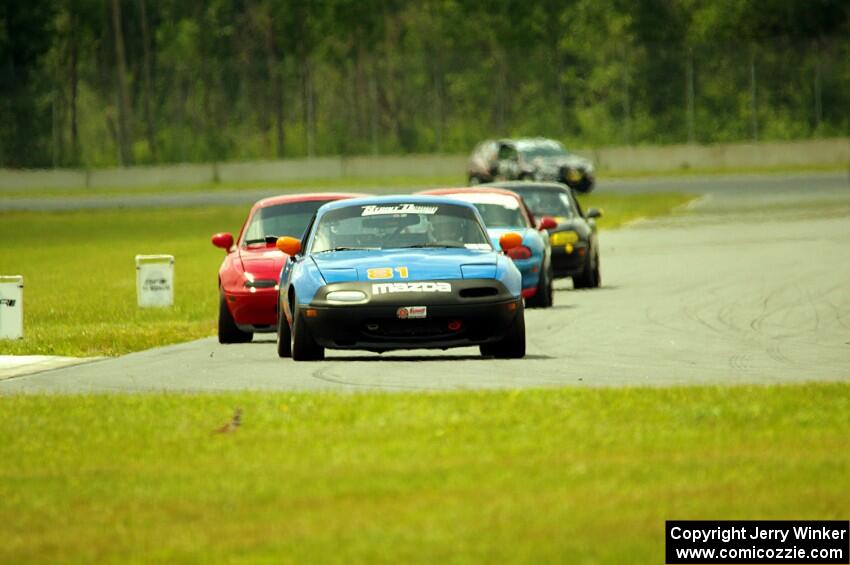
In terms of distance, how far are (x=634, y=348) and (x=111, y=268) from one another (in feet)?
64.6

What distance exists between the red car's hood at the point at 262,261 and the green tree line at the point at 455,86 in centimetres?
5287

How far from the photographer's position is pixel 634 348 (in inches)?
664

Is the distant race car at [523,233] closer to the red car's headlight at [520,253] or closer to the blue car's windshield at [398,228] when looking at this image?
the red car's headlight at [520,253]

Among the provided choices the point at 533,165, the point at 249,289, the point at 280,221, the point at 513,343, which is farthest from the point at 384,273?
the point at 533,165

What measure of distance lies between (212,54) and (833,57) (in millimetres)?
37874

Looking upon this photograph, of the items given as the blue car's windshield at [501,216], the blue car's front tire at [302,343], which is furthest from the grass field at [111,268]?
the blue car's windshield at [501,216]

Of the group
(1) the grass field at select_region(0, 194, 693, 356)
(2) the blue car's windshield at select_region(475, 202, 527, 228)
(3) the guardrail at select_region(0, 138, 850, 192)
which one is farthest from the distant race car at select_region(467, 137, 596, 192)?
(2) the blue car's windshield at select_region(475, 202, 527, 228)

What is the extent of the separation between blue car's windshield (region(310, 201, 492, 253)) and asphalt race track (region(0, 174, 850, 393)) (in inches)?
36.1

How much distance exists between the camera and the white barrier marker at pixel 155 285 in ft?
80.4

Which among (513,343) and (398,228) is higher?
(398,228)

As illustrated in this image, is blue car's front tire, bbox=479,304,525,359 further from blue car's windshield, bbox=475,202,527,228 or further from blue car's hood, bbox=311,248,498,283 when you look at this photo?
blue car's windshield, bbox=475,202,527,228

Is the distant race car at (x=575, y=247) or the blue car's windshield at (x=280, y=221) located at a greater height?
the blue car's windshield at (x=280, y=221)

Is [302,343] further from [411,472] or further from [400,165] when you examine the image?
[400,165]

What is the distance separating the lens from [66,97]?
8244 cm
